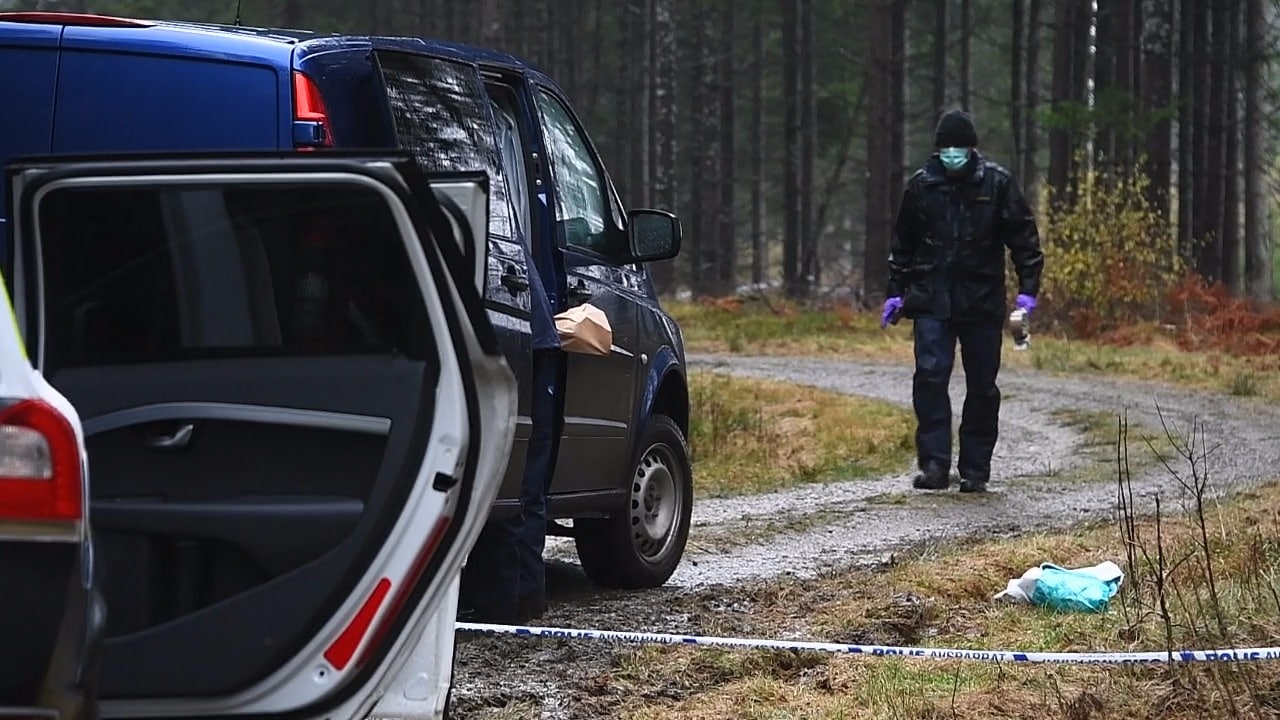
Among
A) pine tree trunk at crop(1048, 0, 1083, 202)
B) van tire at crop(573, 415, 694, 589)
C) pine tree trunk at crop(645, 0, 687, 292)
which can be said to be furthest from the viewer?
pine tree trunk at crop(645, 0, 687, 292)

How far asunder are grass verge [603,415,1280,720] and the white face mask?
3419 mm

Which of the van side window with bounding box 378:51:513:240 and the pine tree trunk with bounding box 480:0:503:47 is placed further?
the pine tree trunk with bounding box 480:0:503:47

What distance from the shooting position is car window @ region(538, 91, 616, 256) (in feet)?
22.7

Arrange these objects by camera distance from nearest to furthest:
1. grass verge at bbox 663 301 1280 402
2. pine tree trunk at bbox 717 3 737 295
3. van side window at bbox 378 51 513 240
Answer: van side window at bbox 378 51 513 240 < grass verge at bbox 663 301 1280 402 < pine tree trunk at bbox 717 3 737 295

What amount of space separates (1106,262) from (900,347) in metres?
3.16

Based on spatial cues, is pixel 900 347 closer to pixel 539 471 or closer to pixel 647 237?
pixel 647 237

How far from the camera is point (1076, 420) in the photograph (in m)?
15.1

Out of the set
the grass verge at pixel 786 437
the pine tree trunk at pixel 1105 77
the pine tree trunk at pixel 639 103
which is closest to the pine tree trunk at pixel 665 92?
the pine tree trunk at pixel 1105 77

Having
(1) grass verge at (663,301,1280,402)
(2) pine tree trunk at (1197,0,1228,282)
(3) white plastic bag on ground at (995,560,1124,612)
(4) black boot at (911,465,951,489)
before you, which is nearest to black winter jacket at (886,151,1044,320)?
(4) black boot at (911,465,951,489)

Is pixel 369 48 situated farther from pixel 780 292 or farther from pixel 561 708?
pixel 780 292

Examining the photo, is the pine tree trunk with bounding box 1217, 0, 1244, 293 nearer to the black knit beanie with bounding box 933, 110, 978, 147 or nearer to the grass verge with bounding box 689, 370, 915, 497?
the grass verge with bounding box 689, 370, 915, 497

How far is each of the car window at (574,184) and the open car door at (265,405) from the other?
9.12 ft

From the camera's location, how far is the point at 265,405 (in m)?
4.02

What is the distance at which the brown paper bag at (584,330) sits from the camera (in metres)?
6.46
